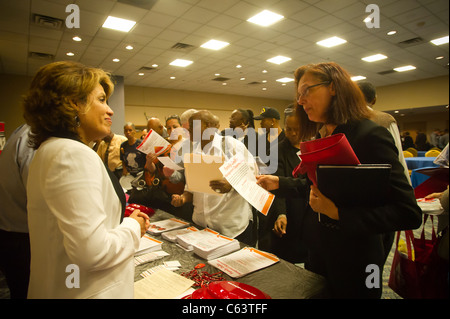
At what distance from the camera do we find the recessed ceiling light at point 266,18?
479 centimetres

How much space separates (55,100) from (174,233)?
1078mm

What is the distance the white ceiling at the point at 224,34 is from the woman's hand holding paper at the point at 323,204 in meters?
4.29

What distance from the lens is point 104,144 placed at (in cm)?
432

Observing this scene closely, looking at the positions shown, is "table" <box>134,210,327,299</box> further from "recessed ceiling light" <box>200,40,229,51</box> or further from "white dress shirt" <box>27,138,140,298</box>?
"recessed ceiling light" <box>200,40,229,51</box>

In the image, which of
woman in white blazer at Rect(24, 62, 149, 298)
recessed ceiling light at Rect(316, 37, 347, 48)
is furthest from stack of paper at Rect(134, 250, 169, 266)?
recessed ceiling light at Rect(316, 37, 347, 48)

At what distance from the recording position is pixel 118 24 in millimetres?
4977

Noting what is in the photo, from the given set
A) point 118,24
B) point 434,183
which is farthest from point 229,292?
point 118,24

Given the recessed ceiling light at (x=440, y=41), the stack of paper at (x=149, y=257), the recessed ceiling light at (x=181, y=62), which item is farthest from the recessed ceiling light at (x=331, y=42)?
the stack of paper at (x=149, y=257)

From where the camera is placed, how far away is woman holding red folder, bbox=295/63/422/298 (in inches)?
35.3

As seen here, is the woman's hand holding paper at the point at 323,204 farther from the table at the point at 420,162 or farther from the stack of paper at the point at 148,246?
the table at the point at 420,162

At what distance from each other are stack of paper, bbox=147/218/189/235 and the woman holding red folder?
992 millimetres

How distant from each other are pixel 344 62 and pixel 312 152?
8540 millimetres
